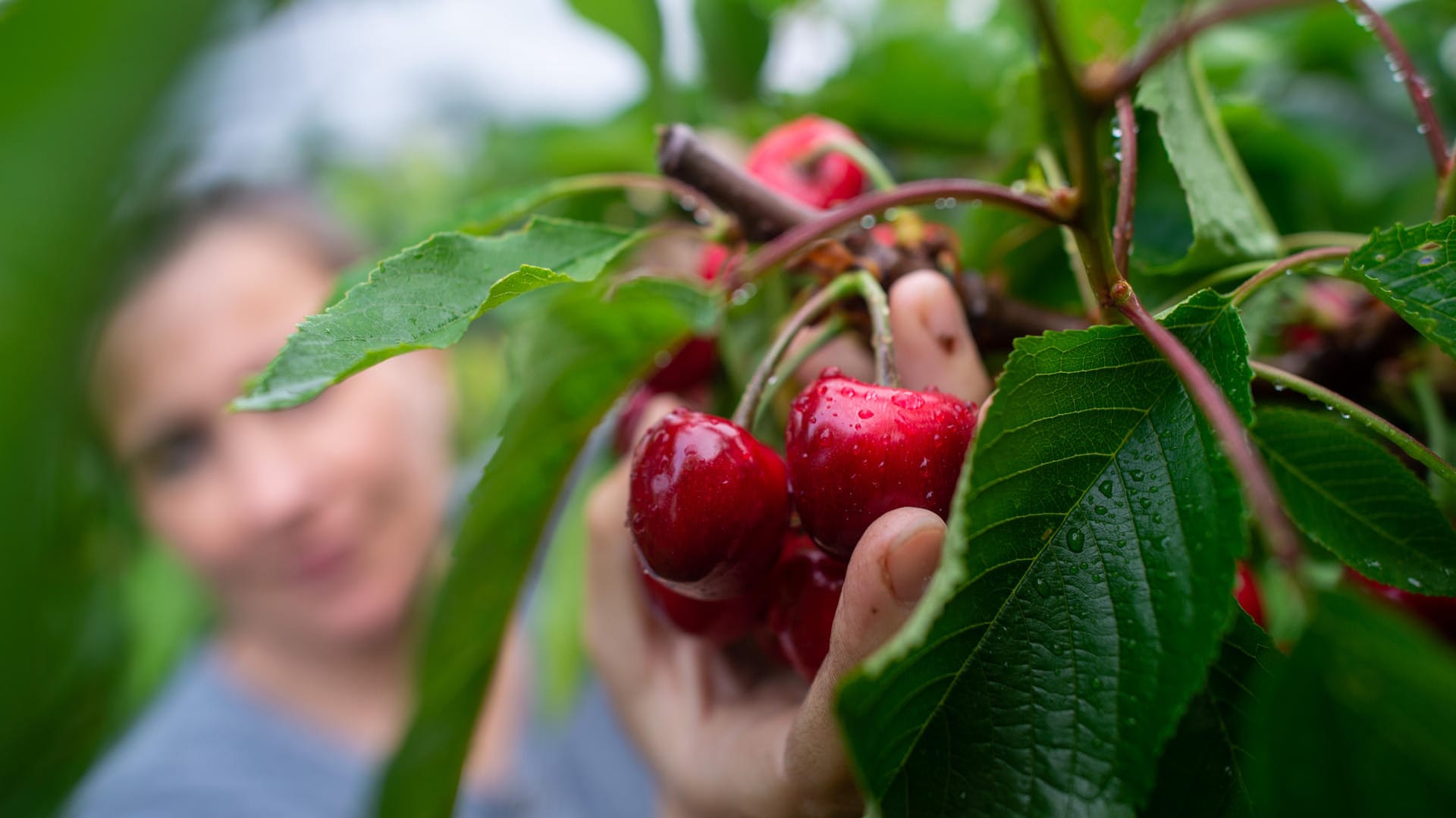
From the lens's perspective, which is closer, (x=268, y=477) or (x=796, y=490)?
(x=796, y=490)

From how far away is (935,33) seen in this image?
2.87 feet

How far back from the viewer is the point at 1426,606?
0.49 m

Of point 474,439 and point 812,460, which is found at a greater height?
point 812,460

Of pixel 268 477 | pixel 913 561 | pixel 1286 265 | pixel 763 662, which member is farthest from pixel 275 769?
pixel 1286 265

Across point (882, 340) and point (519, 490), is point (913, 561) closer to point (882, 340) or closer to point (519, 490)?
point (882, 340)

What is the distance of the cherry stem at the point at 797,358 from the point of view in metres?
0.48

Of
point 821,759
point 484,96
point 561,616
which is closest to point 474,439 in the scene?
point 484,96

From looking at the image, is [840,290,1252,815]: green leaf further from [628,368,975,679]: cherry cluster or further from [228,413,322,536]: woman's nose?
[228,413,322,536]: woman's nose

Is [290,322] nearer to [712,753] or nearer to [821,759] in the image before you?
[712,753]

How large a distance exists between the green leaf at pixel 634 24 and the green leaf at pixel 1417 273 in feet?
2.29

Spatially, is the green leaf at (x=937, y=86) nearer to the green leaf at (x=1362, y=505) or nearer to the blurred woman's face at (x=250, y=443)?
the green leaf at (x=1362, y=505)

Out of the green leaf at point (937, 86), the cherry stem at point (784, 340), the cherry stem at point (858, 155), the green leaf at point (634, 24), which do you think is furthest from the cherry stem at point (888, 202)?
the green leaf at point (634, 24)

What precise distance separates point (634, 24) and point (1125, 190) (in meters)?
0.67

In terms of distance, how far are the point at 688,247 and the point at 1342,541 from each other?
0.75 metres
